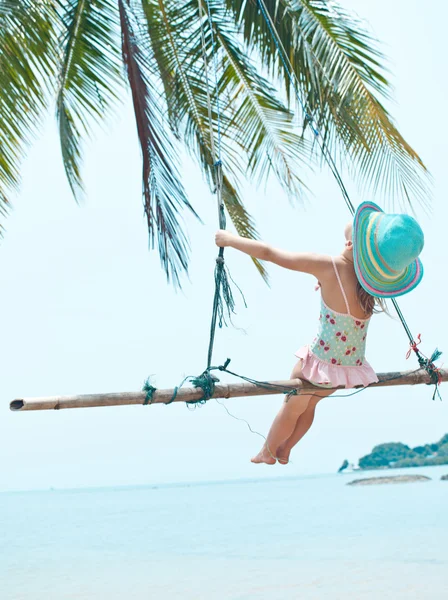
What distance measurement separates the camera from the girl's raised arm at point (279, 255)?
13.0 feet

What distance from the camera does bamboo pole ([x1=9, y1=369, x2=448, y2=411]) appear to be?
370cm

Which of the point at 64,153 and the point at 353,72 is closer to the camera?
the point at 353,72

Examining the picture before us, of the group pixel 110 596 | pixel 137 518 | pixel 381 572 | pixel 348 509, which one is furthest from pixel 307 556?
pixel 137 518

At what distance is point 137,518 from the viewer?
23.7 meters

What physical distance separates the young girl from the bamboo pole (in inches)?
3.9

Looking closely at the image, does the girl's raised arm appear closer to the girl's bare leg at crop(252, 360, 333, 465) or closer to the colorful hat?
the colorful hat

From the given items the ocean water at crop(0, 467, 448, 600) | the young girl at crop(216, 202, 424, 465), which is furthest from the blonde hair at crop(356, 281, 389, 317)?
the ocean water at crop(0, 467, 448, 600)

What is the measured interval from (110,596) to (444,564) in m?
3.60

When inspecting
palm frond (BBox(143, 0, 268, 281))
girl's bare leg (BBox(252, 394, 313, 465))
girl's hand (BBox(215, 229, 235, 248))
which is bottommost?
girl's bare leg (BBox(252, 394, 313, 465))

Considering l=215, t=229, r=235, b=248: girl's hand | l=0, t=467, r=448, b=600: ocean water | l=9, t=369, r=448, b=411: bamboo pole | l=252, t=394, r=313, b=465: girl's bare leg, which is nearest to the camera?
l=9, t=369, r=448, b=411: bamboo pole

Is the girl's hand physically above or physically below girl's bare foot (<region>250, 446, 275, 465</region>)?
above

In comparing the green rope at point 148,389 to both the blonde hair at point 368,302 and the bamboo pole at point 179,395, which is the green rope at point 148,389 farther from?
the blonde hair at point 368,302

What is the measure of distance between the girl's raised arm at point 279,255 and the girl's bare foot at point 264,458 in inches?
33.6

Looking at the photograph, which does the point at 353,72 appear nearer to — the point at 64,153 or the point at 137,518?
the point at 64,153
